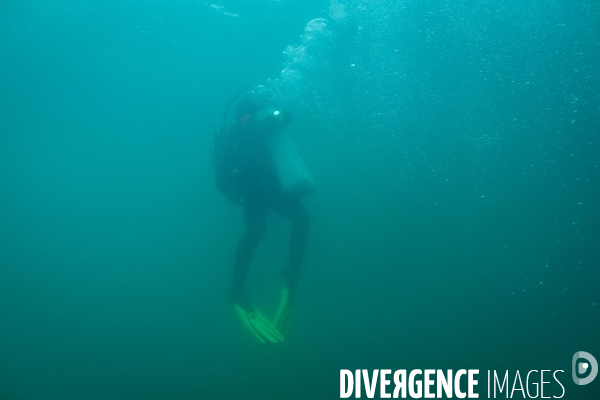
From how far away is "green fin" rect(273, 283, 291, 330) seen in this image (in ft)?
16.7

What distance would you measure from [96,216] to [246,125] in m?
56.0

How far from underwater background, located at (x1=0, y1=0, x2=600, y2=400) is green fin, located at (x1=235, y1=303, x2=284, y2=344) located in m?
1.50

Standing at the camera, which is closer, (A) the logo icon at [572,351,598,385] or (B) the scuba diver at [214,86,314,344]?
(B) the scuba diver at [214,86,314,344]

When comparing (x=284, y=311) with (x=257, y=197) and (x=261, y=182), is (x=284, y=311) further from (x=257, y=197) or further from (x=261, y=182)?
Result: (x=261, y=182)

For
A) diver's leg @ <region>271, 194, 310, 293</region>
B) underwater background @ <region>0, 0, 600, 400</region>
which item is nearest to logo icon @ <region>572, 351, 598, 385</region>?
underwater background @ <region>0, 0, 600, 400</region>

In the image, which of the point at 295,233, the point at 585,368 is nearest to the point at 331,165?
the point at 585,368

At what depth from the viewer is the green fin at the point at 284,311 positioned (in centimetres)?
509

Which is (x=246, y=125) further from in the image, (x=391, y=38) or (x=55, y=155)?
(x=55, y=155)

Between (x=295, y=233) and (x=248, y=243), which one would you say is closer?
(x=248, y=243)

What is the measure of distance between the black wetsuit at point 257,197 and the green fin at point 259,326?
0.82 ft

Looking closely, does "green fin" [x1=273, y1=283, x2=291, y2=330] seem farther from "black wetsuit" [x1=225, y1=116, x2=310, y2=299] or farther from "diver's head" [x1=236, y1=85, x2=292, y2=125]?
"diver's head" [x1=236, y1=85, x2=292, y2=125]

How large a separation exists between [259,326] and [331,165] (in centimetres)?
3352

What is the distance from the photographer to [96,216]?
174ft

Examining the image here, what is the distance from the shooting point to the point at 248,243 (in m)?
4.97
